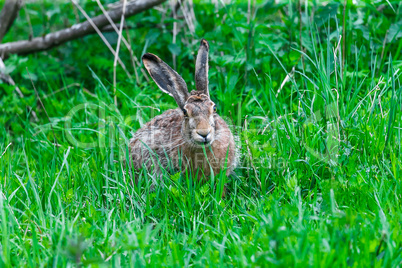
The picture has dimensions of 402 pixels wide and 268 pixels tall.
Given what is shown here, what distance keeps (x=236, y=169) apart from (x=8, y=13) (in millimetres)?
3274

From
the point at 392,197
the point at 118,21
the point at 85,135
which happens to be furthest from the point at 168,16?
the point at 392,197

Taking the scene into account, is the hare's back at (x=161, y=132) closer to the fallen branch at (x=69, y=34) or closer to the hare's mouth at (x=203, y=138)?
the hare's mouth at (x=203, y=138)

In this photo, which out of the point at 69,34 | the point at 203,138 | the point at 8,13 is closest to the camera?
the point at 203,138

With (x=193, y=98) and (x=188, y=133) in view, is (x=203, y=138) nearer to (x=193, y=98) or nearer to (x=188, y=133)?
(x=188, y=133)

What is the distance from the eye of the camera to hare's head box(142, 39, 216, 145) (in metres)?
3.29

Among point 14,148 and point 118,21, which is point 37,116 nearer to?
point 14,148

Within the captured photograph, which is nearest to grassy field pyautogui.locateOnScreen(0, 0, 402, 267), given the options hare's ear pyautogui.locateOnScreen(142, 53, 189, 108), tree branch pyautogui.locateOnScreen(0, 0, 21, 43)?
tree branch pyautogui.locateOnScreen(0, 0, 21, 43)

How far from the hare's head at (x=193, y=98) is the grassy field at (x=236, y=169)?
1.02 feet

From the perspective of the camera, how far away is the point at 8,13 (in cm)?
533

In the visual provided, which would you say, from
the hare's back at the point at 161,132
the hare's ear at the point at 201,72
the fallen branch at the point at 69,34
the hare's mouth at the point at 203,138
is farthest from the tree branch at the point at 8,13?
the hare's mouth at the point at 203,138

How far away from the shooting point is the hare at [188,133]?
3412 mm

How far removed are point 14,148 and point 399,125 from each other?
3323 mm

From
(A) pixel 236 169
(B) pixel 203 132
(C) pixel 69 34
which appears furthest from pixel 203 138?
(C) pixel 69 34

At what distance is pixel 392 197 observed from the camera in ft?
9.35
